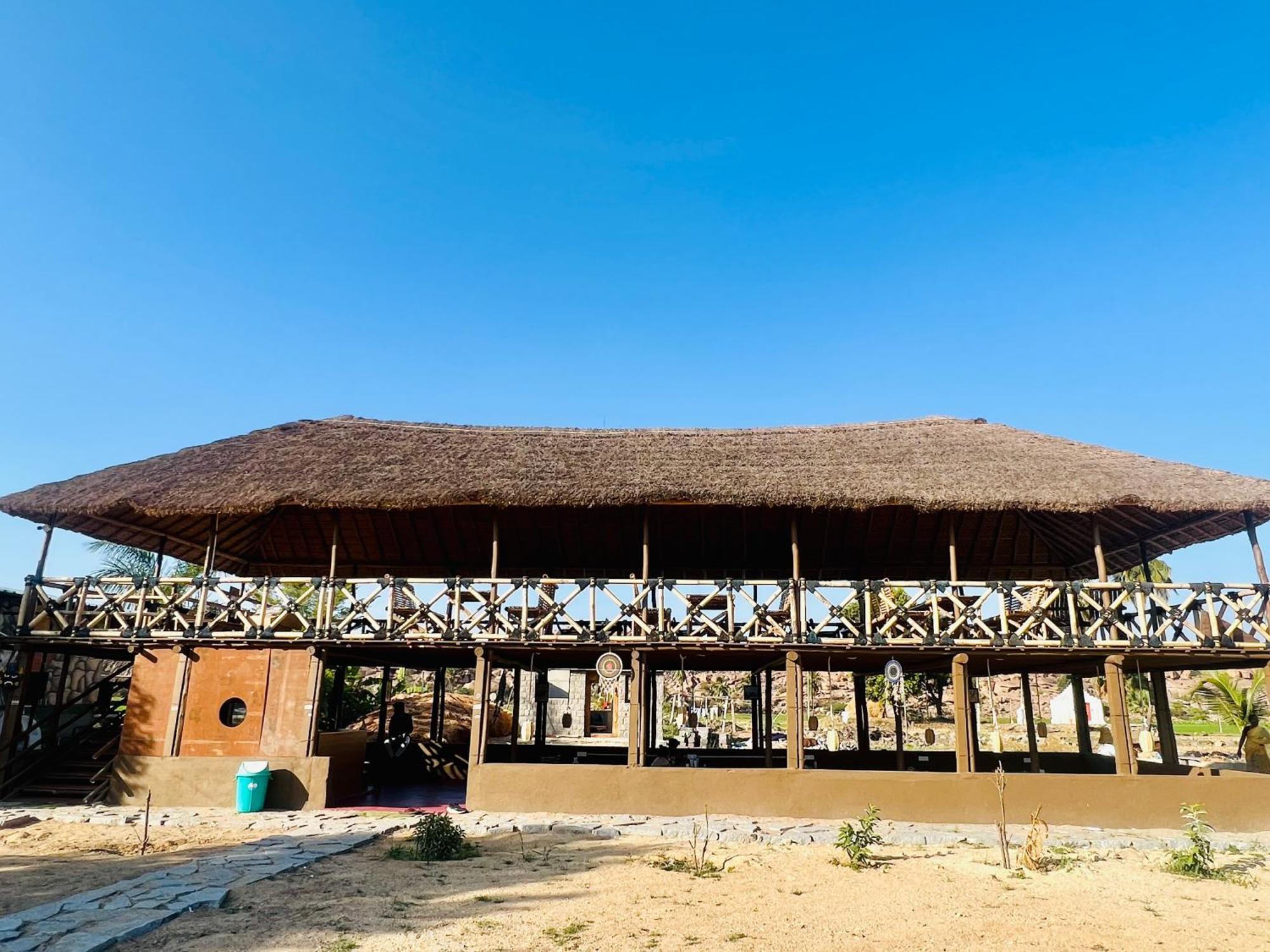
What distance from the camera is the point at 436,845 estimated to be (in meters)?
9.18

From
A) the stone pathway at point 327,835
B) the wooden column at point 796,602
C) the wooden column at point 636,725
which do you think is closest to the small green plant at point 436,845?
the stone pathway at point 327,835

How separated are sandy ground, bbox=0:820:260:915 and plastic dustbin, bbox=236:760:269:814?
3.57ft

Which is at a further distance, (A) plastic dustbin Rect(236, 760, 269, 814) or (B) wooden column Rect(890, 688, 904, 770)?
(B) wooden column Rect(890, 688, 904, 770)

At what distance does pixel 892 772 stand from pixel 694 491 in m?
5.10

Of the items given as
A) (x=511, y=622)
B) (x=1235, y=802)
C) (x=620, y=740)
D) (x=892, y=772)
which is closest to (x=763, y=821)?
(x=892, y=772)

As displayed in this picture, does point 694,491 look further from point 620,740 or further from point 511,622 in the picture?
point 620,740

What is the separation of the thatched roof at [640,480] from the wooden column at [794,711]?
2453 mm

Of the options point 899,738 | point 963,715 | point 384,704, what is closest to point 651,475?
point 963,715

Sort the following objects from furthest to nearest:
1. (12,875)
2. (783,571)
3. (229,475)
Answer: (783,571) → (229,475) → (12,875)

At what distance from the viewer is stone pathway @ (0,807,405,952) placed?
5.96 m

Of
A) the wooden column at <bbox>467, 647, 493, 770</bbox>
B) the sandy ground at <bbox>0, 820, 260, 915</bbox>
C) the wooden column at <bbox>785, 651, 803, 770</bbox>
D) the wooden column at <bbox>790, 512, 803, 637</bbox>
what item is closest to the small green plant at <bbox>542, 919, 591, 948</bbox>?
the sandy ground at <bbox>0, 820, 260, 915</bbox>

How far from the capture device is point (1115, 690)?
12633 mm

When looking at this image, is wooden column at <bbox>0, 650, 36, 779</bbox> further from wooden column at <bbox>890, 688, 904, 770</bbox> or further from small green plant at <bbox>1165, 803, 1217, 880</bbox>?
small green plant at <bbox>1165, 803, 1217, 880</bbox>

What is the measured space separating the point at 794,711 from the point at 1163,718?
7552mm
